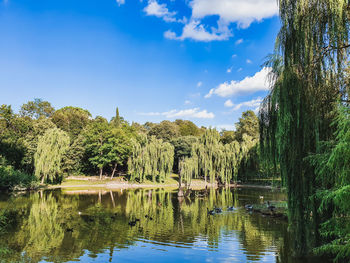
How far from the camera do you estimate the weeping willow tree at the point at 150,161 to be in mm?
41594

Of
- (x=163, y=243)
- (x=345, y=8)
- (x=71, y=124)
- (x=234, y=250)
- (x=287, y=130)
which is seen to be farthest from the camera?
(x=71, y=124)

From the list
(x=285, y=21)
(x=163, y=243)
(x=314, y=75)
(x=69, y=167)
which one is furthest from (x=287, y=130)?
(x=69, y=167)

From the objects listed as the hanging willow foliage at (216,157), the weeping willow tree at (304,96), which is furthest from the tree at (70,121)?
the weeping willow tree at (304,96)

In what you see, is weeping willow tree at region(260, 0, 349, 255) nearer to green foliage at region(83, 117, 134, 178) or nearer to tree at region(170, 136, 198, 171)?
green foliage at region(83, 117, 134, 178)

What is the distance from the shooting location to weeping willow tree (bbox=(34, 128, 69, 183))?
3636cm

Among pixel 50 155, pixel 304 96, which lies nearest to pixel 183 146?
pixel 50 155

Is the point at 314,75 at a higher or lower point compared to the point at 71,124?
lower

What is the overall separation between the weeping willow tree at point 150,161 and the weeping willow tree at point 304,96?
111ft

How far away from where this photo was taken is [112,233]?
14758 millimetres

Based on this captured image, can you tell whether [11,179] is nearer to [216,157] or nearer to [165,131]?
[216,157]

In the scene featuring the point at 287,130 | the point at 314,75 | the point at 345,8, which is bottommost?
the point at 287,130

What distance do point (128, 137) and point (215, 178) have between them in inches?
749

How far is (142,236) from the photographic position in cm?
1426

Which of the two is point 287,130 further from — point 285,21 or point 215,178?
point 215,178
